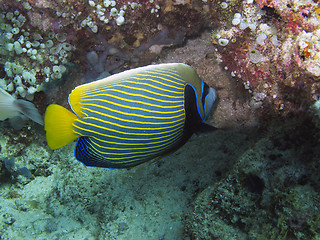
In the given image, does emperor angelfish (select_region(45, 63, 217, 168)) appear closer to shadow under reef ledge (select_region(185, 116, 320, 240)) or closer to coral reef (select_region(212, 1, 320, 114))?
shadow under reef ledge (select_region(185, 116, 320, 240))

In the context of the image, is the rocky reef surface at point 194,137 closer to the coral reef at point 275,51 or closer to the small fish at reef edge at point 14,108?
the coral reef at point 275,51

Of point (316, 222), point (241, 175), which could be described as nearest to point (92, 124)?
point (241, 175)

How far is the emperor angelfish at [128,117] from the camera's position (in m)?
1.70

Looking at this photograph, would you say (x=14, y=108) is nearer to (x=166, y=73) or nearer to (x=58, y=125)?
(x=58, y=125)

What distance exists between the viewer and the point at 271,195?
5.75 feet

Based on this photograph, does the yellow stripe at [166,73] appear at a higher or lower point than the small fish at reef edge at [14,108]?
higher

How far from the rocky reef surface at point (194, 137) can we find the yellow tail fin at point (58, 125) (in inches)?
51.4

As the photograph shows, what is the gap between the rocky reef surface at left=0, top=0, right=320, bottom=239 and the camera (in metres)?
1.91

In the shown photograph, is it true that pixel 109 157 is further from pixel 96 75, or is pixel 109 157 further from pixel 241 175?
pixel 96 75

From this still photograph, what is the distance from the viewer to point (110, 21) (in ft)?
8.68

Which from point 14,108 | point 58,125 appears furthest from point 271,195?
point 14,108

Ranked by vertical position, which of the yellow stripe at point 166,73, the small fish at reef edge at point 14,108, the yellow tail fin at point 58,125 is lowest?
the small fish at reef edge at point 14,108

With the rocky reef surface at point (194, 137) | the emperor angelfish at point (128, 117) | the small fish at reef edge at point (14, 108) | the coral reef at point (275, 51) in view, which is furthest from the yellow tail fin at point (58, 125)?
the coral reef at point (275, 51)

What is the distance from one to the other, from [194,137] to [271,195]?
1416 millimetres
